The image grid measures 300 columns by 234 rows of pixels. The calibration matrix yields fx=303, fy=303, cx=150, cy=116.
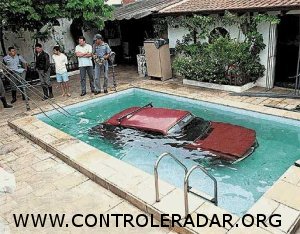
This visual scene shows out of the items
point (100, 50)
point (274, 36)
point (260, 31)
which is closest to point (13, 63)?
point (100, 50)

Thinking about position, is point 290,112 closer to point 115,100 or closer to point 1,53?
point 115,100

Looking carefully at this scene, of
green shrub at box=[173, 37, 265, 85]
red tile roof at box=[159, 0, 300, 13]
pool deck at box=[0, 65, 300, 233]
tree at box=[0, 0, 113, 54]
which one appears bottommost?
pool deck at box=[0, 65, 300, 233]

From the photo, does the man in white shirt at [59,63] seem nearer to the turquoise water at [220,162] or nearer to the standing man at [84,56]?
the standing man at [84,56]

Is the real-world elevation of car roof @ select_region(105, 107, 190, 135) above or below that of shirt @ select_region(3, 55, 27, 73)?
below

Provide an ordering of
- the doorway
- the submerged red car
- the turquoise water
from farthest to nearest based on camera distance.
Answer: the doorway, the submerged red car, the turquoise water

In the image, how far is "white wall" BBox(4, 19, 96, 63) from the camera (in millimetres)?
15359

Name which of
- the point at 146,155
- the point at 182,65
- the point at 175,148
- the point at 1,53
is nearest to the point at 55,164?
the point at 146,155

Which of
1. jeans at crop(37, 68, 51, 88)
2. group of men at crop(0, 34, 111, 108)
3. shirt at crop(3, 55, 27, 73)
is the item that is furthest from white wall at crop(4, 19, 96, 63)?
jeans at crop(37, 68, 51, 88)

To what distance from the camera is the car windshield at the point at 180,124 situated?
22.8 ft

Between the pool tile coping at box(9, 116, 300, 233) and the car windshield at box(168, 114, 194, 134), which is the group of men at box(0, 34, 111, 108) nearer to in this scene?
the pool tile coping at box(9, 116, 300, 233)

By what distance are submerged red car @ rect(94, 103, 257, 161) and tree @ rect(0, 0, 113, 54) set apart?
5.94 metres

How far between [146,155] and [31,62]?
37.3ft

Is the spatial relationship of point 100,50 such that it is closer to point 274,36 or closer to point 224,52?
point 224,52

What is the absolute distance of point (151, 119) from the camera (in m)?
7.43
